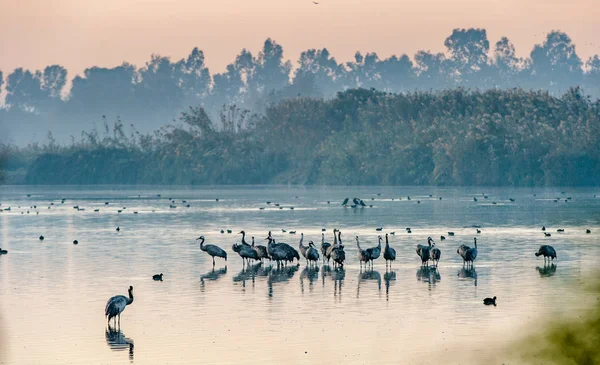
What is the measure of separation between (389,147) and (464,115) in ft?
29.7

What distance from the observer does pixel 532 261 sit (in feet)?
105

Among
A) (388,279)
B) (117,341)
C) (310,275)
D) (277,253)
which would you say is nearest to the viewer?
(117,341)

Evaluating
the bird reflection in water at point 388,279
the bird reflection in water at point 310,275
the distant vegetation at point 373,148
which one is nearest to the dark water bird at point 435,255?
the bird reflection in water at point 388,279

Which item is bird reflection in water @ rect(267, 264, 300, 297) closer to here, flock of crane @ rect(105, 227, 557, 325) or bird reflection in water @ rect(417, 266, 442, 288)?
flock of crane @ rect(105, 227, 557, 325)

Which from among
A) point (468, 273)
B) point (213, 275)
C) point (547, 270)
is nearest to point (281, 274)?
point (213, 275)

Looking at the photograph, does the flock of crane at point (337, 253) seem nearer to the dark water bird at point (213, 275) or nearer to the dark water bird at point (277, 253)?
the dark water bird at point (277, 253)

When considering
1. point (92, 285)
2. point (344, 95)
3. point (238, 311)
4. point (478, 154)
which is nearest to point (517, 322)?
point (238, 311)

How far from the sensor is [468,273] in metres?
29.0

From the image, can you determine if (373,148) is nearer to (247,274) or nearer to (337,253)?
(337,253)

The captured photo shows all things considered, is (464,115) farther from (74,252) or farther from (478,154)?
(74,252)

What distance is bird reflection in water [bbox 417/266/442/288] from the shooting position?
2738cm

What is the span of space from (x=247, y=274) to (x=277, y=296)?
5.01 m

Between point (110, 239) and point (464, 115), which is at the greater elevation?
point (464, 115)

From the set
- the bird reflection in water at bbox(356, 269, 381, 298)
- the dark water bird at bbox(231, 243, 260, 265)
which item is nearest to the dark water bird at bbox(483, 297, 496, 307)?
the bird reflection in water at bbox(356, 269, 381, 298)
